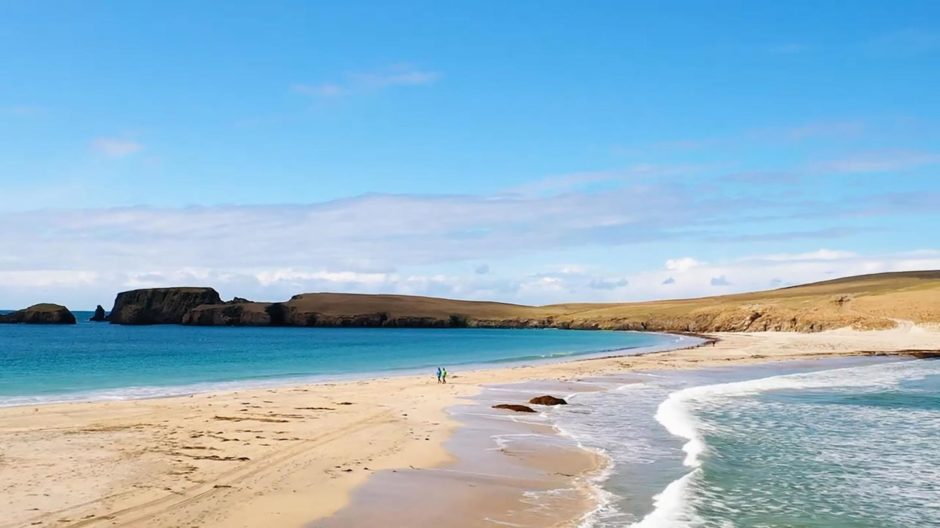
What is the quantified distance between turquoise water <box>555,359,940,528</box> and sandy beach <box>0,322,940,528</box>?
225 centimetres

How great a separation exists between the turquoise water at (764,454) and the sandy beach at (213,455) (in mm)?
2246

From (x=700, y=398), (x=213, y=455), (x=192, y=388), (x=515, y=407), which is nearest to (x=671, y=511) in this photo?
(x=213, y=455)

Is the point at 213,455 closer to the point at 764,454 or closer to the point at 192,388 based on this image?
the point at 764,454

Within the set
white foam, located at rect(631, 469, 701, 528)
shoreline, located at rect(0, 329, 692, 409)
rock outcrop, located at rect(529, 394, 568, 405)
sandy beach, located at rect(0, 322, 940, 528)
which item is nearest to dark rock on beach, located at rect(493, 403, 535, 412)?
rock outcrop, located at rect(529, 394, 568, 405)

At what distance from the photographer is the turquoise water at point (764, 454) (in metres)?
11.8

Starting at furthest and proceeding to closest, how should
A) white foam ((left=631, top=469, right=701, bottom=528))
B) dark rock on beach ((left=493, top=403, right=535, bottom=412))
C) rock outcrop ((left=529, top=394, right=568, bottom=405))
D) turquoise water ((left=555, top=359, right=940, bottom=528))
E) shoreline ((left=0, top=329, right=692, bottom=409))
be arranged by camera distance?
shoreline ((left=0, top=329, right=692, bottom=409)) → rock outcrop ((left=529, top=394, right=568, bottom=405)) → dark rock on beach ((left=493, top=403, right=535, bottom=412)) → turquoise water ((left=555, top=359, right=940, bottom=528)) → white foam ((left=631, top=469, right=701, bottom=528))

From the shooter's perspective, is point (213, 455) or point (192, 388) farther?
point (192, 388)

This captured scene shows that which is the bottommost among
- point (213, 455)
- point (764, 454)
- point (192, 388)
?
point (764, 454)

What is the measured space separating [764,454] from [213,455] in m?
12.1

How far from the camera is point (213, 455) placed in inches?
601

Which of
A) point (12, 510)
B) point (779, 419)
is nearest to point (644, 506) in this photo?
point (12, 510)

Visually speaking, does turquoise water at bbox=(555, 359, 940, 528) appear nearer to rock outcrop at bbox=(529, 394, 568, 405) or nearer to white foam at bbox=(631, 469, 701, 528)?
white foam at bbox=(631, 469, 701, 528)

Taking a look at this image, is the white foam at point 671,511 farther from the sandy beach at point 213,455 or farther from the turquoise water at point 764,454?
the sandy beach at point 213,455

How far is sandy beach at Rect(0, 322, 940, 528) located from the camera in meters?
10.9
